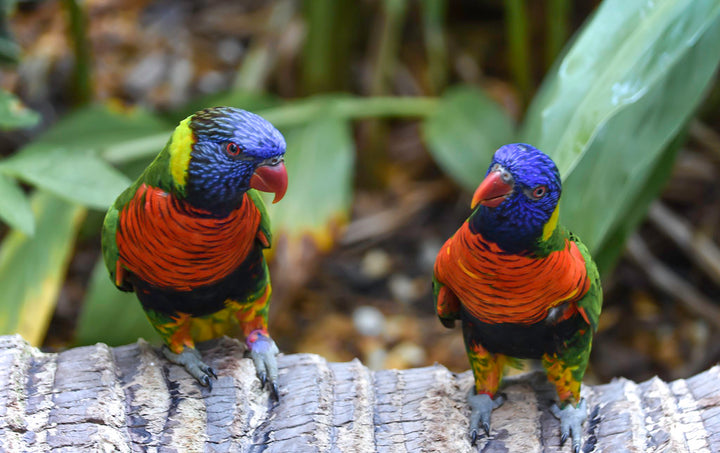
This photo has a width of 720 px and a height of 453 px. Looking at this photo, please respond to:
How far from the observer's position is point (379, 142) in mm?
3277

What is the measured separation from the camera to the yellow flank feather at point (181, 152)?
1233mm

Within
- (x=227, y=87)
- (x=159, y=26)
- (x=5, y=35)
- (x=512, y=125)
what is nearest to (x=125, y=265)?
(x=5, y=35)

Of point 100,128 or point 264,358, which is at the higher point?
point 100,128

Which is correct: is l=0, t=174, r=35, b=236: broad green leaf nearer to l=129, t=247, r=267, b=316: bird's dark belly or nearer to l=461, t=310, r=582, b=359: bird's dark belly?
l=129, t=247, r=267, b=316: bird's dark belly

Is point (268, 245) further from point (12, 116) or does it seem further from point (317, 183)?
point (317, 183)

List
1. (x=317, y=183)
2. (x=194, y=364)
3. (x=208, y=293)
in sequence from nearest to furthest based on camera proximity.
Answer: (x=208, y=293), (x=194, y=364), (x=317, y=183)

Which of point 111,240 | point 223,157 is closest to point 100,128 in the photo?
point 111,240

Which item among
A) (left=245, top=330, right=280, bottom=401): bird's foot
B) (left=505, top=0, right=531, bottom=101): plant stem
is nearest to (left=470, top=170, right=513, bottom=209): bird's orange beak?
(left=245, top=330, right=280, bottom=401): bird's foot

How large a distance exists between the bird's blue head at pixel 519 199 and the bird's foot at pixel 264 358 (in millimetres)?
614

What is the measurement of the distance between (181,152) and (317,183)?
1325mm

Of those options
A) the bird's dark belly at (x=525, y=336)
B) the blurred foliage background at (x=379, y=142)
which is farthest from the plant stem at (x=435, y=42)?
the bird's dark belly at (x=525, y=336)

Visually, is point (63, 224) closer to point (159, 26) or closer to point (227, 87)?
point (227, 87)

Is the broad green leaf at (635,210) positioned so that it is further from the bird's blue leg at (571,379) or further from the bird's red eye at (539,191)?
the bird's red eye at (539,191)

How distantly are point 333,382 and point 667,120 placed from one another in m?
1.08
